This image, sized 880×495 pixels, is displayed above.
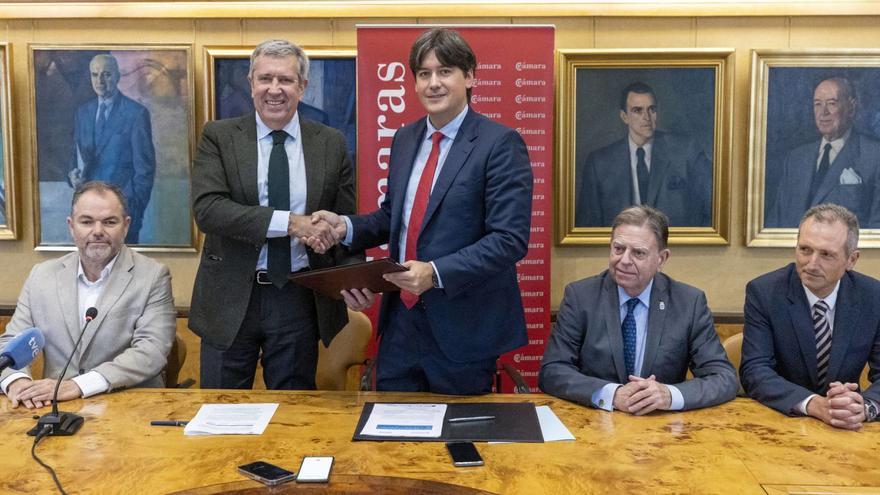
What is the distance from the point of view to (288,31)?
407 cm

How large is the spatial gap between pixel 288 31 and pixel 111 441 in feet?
8.60

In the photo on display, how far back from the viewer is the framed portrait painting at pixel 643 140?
4020mm

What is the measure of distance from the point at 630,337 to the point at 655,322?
0.32 feet

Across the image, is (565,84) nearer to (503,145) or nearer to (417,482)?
(503,145)

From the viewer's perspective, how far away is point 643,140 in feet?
13.3

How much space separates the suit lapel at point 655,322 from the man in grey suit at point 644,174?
56.4 inches

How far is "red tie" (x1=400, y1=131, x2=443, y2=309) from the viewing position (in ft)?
8.31

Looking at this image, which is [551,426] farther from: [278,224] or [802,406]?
[278,224]

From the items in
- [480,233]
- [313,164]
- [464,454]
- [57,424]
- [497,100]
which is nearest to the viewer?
[464,454]

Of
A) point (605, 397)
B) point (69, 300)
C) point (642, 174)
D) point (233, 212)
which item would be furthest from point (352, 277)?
point (642, 174)

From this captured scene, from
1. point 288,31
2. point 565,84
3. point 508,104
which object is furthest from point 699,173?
point 288,31

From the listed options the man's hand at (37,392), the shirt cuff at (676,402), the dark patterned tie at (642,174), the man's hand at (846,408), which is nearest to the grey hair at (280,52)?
the man's hand at (37,392)

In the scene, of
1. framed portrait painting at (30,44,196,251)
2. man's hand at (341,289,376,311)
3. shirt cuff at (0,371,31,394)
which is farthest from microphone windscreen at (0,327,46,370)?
framed portrait painting at (30,44,196,251)

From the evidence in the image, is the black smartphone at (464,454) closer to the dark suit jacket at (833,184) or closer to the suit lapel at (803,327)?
the suit lapel at (803,327)
